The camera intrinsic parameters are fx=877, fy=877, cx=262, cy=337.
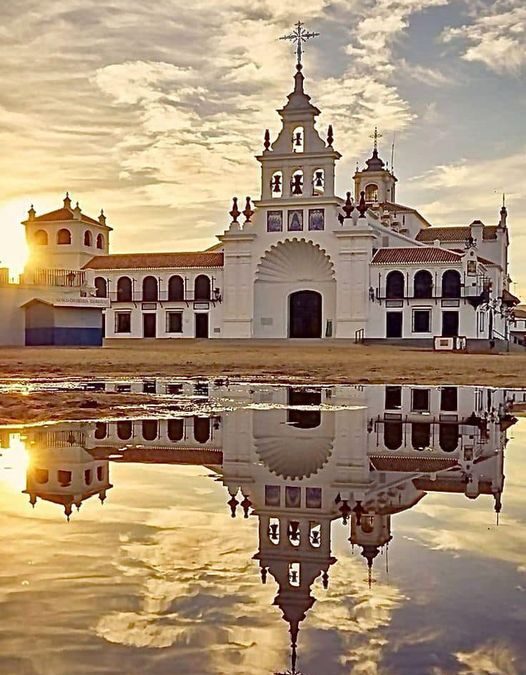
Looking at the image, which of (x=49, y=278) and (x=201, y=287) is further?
(x=201, y=287)

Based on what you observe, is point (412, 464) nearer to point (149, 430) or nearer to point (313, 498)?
point (313, 498)

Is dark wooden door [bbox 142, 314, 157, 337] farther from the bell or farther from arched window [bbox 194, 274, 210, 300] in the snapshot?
the bell

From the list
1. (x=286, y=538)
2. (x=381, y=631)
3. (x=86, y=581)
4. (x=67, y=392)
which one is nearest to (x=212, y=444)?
(x=286, y=538)

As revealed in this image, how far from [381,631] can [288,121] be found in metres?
60.7

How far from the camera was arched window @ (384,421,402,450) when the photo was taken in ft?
28.8

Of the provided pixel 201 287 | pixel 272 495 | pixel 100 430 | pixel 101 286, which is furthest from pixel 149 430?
pixel 101 286

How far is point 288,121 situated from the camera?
61.6 metres

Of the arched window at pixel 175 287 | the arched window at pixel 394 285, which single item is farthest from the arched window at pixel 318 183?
the arched window at pixel 175 287

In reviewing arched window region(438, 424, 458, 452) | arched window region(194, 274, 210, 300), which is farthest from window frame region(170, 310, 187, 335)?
arched window region(438, 424, 458, 452)

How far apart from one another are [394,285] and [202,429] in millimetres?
51084

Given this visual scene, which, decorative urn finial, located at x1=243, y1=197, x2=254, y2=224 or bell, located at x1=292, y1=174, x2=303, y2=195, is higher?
bell, located at x1=292, y1=174, x2=303, y2=195

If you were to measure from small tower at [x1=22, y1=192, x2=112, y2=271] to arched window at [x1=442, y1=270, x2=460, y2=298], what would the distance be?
27.6 m

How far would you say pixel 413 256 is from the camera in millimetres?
60031

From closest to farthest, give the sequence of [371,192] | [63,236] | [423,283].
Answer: [423,283], [63,236], [371,192]
